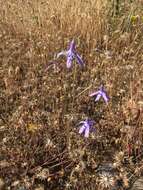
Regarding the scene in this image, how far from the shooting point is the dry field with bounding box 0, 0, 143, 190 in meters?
3.02

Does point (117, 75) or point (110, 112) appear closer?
point (110, 112)

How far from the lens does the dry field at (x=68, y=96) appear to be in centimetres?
302

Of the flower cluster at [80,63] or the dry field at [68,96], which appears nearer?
the flower cluster at [80,63]

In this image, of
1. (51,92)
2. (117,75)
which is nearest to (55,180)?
(51,92)

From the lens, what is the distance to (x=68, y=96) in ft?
11.8

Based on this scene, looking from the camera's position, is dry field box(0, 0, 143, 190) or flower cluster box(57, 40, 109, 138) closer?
flower cluster box(57, 40, 109, 138)

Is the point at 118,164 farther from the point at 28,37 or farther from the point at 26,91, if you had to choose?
the point at 28,37

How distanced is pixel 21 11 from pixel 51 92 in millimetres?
1679

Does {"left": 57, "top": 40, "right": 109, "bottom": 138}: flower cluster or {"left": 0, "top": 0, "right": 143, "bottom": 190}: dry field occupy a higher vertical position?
{"left": 57, "top": 40, "right": 109, "bottom": 138}: flower cluster

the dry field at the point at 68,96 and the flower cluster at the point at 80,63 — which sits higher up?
the flower cluster at the point at 80,63

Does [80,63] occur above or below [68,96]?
above

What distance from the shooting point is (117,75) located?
3.92 meters

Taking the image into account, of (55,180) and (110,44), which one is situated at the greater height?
(110,44)

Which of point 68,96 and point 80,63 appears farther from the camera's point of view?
point 68,96
